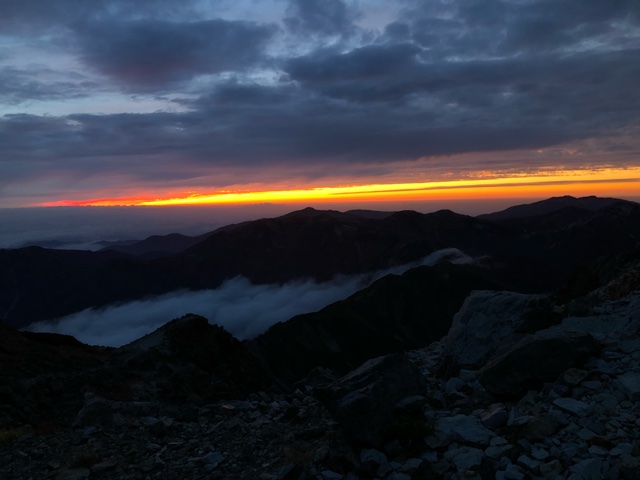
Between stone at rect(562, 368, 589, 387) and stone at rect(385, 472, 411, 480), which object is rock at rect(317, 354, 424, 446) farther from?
stone at rect(562, 368, 589, 387)

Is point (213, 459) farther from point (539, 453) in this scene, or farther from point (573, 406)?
point (573, 406)

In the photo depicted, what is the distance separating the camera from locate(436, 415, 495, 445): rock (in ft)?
31.9

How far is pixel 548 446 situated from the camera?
9047 millimetres

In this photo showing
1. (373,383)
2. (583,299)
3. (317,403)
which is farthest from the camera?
(583,299)

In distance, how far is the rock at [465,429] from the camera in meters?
9.72

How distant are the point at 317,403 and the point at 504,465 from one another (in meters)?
6.41

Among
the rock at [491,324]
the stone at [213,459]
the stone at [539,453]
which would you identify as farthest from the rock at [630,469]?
the stone at [213,459]

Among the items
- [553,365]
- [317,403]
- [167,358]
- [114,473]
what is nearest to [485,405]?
[553,365]

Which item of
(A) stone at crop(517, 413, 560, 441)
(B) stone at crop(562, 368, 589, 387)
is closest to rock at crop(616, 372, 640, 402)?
(B) stone at crop(562, 368, 589, 387)

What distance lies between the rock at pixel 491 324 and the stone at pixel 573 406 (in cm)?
373

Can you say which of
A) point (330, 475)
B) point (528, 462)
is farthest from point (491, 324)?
point (330, 475)

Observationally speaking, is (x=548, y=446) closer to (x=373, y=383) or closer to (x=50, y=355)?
(x=373, y=383)

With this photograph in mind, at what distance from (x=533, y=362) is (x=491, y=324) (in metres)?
3.67

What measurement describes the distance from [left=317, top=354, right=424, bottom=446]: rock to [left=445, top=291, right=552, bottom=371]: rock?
3.22 m
